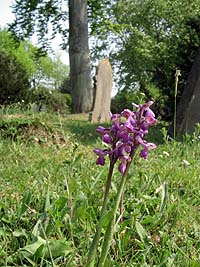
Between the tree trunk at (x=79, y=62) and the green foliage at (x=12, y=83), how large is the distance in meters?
3.31

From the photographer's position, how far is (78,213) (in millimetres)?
2025

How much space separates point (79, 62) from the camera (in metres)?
15.3

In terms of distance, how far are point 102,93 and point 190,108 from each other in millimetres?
4733

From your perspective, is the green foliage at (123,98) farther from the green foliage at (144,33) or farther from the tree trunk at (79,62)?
the tree trunk at (79,62)

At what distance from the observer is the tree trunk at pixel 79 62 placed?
1530cm

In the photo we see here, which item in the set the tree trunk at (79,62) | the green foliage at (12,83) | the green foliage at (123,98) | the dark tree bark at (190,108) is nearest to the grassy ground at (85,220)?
the dark tree bark at (190,108)

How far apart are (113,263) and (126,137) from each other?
69 centimetres

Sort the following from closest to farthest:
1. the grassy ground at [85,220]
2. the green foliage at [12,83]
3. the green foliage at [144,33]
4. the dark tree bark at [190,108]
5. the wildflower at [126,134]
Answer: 1. the wildflower at [126,134]
2. the grassy ground at [85,220]
3. the dark tree bark at [190,108]
4. the green foliage at [12,83]
5. the green foliage at [144,33]

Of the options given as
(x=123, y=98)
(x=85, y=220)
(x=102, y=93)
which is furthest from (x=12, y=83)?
(x=85, y=220)

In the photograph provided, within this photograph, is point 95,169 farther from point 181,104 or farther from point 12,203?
point 181,104

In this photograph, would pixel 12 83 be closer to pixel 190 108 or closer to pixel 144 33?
pixel 190 108

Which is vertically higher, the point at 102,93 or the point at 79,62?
the point at 79,62

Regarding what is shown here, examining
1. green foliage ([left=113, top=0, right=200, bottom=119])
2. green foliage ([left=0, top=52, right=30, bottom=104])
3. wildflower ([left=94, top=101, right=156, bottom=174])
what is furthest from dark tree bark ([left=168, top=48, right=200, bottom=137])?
green foliage ([left=113, top=0, right=200, bottom=119])

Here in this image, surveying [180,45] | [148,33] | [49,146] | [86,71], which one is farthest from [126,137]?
[148,33]
